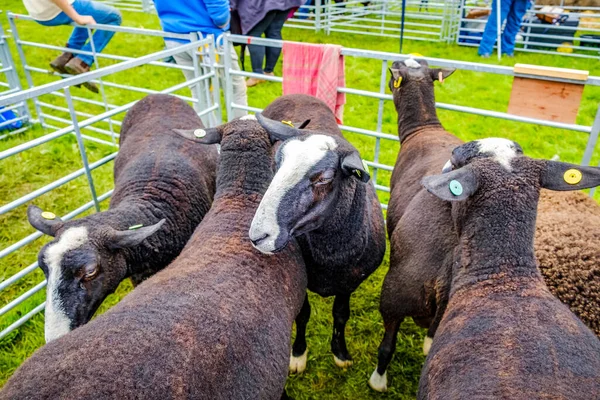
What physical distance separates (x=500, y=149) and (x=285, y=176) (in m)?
0.93

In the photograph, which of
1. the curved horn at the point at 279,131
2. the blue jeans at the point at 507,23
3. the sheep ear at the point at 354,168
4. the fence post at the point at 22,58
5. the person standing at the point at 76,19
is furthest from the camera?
the blue jeans at the point at 507,23

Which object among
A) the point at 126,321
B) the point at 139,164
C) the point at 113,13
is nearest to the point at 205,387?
the point at 126,321

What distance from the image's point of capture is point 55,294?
80.9 inches

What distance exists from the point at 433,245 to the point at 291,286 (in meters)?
0.75

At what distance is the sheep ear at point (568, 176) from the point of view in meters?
1.69

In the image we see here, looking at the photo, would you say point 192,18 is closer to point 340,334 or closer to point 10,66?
point 10,66

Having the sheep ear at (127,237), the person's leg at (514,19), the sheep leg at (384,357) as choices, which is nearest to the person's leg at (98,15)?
the sheep ear at (127,237)

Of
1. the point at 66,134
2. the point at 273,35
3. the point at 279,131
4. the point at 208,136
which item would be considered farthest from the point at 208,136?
the point at 273,35

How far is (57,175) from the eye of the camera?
4715mm

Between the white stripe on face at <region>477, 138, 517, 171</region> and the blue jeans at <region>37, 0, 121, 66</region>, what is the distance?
4.82m

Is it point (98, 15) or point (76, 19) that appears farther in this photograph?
point (98, 15)

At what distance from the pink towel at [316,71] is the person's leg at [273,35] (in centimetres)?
323

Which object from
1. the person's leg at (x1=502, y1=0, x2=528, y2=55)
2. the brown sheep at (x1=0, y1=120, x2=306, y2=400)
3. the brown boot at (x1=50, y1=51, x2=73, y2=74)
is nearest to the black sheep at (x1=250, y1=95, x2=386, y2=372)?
the brown sheep at (x1=0, y1=120, x2=306, y2=400)

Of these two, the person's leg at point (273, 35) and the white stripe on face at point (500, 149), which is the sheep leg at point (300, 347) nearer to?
the white stripe on face at point (500, 149)
